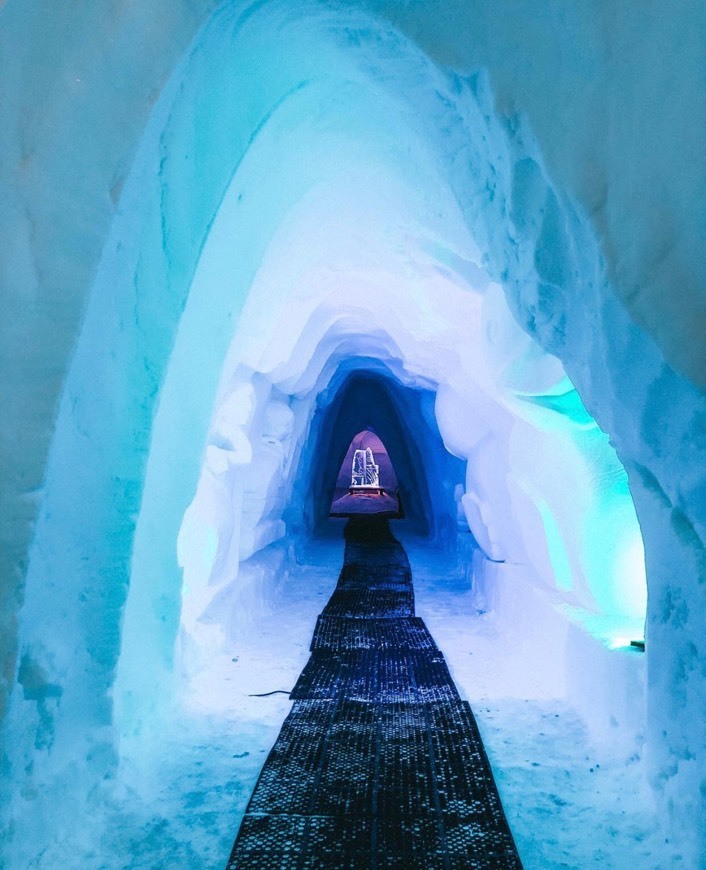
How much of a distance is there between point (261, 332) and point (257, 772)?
8.58 feet

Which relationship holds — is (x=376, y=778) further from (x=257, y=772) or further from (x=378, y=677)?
(x=378, y=677)

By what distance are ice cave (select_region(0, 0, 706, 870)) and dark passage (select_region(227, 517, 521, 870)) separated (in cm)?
3

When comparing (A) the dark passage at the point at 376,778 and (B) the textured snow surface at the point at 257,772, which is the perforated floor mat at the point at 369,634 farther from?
(B) the textured snow surface at the point at 257,772

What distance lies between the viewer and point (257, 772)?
95.3 inches

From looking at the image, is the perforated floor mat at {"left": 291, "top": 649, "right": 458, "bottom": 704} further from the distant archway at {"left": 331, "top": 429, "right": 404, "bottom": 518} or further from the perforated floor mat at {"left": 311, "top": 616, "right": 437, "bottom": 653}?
the distant archway at {"left": 331, "top": 429, "right": 404, "bottom": 518}

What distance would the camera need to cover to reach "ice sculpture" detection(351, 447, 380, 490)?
22.4m

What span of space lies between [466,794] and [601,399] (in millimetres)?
1547

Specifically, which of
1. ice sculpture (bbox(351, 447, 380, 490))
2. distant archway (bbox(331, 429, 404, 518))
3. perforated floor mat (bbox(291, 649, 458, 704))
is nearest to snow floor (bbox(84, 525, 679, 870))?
perforated floor mat (bbox(291, 649, 458, 704))

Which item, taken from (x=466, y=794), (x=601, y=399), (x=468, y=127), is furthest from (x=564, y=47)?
(x=466, y=794)

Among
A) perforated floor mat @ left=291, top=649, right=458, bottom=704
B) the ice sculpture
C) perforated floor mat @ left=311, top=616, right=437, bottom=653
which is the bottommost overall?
perforated floor mat @ left=311, top=616, right=437, bottom=653

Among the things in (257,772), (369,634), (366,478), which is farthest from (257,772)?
(366,478)

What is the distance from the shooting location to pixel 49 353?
1.67m

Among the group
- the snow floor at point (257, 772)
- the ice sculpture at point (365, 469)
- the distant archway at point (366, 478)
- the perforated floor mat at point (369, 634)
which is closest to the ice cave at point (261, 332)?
the snow floor at point (257, 772)

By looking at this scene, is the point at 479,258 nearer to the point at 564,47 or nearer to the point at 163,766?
the point at 564,47
